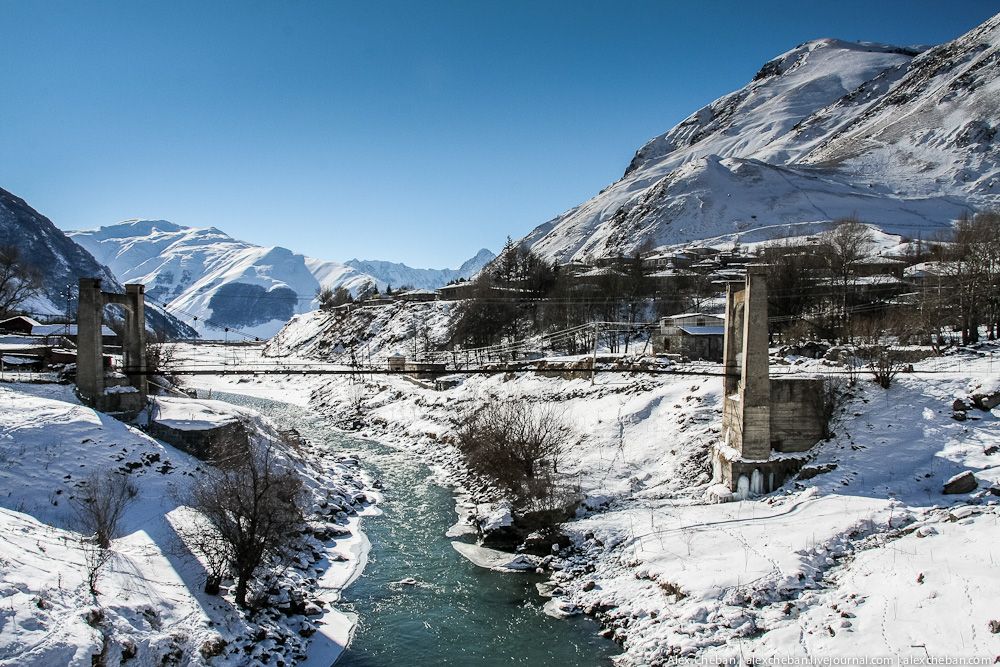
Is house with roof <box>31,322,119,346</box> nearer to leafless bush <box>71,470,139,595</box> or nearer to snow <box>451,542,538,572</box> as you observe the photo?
leafless bush <box>71,470,139,595</box>

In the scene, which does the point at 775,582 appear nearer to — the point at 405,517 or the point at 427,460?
the point at 405,517

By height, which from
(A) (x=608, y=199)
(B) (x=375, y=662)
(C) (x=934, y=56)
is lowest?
(B) (x=375, y=662)

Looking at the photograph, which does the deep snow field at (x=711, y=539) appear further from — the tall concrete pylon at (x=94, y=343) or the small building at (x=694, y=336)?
the small building at (x=694, y=336)

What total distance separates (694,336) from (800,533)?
19751mm

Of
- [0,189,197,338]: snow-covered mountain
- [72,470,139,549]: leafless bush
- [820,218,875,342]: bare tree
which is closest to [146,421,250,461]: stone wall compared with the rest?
[72,470,139,549]: leafless bush

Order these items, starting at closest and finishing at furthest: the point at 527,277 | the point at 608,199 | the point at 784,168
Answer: the point at 527,277 < the point at 784,168 < the point at 608,199

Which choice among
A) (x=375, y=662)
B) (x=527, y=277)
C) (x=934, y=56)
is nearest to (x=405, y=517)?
(x=375, y=662)

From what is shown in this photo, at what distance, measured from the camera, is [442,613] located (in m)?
13.7

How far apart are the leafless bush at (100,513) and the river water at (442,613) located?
483 centimetres

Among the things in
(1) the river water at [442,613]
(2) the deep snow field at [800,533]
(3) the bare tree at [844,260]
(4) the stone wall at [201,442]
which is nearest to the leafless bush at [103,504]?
(4) the stone wall at [201,442]

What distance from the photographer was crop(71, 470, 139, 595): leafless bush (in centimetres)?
1138

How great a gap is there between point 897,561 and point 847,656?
3245 millimetres

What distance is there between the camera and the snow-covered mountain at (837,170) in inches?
3359

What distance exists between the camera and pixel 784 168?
10431 cm
